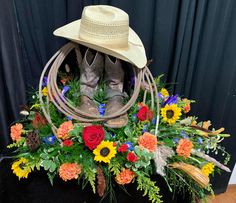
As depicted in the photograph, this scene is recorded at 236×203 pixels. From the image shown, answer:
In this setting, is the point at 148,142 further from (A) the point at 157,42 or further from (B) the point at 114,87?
(A) the point at 157,42

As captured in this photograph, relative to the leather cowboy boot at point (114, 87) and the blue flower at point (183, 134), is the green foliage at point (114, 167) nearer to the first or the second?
the leather cowboy boot at point (114, 87)

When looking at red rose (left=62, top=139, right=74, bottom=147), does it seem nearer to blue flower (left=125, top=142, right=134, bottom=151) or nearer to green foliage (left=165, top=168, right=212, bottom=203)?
blue flower (left=125, top=142, right=134, bottom=151)

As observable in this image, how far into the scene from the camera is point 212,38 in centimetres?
128

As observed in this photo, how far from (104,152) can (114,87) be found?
337 mm

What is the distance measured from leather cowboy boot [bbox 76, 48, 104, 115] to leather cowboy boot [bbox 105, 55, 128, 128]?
0.04m

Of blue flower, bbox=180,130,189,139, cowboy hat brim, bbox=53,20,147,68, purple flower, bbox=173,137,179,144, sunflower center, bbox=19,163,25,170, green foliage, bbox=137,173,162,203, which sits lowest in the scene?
green foliage, bbox=137,173,162,203

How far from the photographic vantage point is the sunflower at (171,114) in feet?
3.38

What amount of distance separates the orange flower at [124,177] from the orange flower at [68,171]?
14 centimetres

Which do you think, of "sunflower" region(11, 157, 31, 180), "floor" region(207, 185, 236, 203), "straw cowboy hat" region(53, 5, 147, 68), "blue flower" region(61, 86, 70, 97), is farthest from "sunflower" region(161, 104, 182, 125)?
"floor" region(207, 185, 236, 203)

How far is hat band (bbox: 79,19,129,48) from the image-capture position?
95 cm

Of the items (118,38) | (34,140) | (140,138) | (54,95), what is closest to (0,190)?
(34,140)

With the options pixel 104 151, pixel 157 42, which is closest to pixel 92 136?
pixel 104 151

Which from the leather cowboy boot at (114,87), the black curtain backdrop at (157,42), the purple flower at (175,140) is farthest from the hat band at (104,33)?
the purple flower at (175,140)

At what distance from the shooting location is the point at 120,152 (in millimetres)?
932
